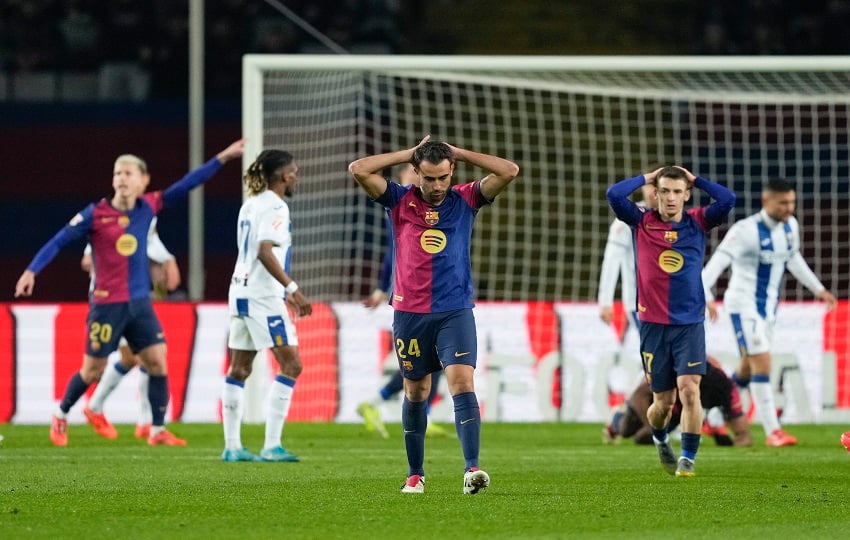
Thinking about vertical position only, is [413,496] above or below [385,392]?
below

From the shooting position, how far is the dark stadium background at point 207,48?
20469 millimetres

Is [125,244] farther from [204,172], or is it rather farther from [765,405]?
[765,405]

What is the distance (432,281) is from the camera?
25.8 feet

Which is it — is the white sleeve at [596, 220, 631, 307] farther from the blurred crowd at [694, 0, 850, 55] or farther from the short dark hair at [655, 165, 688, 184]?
the blurred crowd at [694, 0, 850, 55]

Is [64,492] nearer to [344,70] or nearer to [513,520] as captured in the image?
[513,520]

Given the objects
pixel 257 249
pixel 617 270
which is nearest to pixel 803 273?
pixel 617 270

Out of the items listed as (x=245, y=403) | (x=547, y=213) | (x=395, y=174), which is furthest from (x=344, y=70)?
(x=547, y=213)

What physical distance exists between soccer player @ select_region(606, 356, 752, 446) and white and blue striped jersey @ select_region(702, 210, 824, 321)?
1.94ft

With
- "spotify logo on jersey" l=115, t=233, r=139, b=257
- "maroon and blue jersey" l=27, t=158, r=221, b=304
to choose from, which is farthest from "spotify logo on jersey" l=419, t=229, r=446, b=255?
"spotify logo on jersey" l=115, t=233, r=139, b=257

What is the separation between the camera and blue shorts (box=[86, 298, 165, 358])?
38.5 feet

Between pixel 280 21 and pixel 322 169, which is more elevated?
pixel 280 21

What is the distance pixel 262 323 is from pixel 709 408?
375 centimetres

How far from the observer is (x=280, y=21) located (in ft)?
76.8

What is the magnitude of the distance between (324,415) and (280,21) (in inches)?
386
